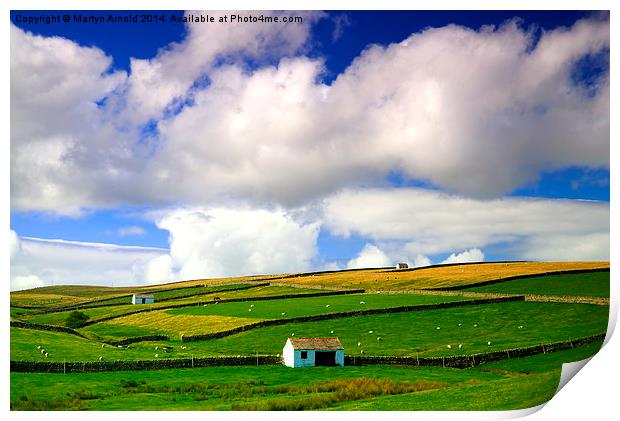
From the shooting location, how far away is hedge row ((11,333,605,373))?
147 feet

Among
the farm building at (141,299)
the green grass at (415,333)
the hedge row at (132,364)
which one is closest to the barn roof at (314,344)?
the hedge row at (132,364)

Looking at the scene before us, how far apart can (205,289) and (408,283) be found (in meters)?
33.6

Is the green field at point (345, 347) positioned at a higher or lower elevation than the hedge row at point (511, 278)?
lower

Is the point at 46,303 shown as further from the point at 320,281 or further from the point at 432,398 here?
the point at 432,398

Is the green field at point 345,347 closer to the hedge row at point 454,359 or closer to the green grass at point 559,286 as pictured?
the green grass at point 559,286

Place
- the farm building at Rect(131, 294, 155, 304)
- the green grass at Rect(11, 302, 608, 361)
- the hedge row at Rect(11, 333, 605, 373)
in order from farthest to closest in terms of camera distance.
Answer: the farm building at Rect(131, 294, 155, 304) → the green grass at Rect(11, 302, 608, 361) → the hedge row at Rect(11, 333, 605, 373)

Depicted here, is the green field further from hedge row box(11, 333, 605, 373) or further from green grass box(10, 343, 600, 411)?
hedge row box(11, 333, 605, 373)

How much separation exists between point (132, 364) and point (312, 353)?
1227 cm

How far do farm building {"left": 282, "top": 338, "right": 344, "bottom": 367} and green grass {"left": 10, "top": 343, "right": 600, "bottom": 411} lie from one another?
1.15 m

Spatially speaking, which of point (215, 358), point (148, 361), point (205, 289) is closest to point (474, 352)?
point (215, 358)

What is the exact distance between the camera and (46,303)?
105 metres

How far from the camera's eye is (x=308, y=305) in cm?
7462

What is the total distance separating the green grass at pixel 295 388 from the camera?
123 feet

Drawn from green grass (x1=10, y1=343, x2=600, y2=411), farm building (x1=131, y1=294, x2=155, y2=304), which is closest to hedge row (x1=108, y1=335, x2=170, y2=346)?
green grass (x1=10, y1=343, x2=600, y2=411)
